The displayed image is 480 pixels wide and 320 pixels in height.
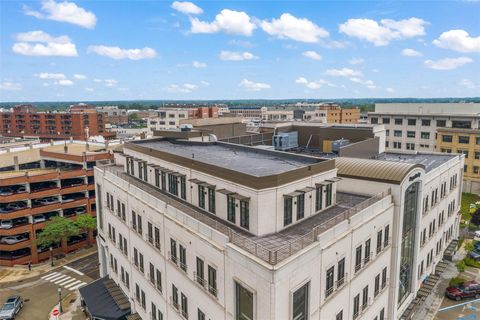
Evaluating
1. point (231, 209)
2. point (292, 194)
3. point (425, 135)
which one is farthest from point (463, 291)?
point (425, 135)

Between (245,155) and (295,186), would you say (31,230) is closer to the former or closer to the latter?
(245,155)

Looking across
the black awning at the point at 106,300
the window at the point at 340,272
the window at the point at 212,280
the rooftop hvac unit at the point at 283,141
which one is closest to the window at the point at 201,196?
the window at the point at 212,280

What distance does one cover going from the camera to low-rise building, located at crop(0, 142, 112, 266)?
57156mm

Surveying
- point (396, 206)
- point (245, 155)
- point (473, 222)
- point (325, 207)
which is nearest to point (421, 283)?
point (396, 206)

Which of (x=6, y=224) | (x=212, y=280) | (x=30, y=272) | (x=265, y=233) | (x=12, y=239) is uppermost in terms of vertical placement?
(x=265, y=233)

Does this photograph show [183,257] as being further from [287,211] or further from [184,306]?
[287,211]

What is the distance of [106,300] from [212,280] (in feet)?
76.9

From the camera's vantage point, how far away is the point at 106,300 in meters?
41.8

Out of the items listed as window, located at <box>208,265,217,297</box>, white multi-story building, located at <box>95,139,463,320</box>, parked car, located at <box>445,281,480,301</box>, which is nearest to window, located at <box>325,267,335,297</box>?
white multi-story building, located at <box>95,139,463,320</box>

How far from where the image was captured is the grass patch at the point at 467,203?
72688 mm

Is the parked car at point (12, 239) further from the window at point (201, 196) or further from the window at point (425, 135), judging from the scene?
the window at point (425, 135)

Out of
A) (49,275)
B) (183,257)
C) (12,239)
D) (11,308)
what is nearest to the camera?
(183,257)

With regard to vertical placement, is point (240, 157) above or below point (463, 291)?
above

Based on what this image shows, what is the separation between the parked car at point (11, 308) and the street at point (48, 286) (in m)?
0.74
